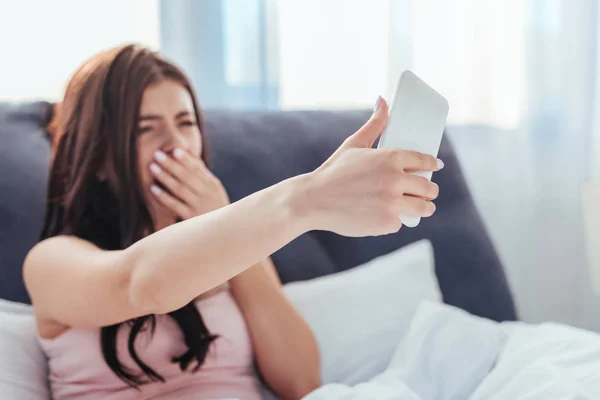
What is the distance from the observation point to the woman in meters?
0.85

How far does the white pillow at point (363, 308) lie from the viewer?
1.09 m

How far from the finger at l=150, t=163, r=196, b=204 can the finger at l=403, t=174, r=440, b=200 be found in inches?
19.1

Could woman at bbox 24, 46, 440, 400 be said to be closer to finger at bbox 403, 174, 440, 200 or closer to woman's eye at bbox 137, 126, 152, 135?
woman's eye at bbox 137, 126, 152, 135

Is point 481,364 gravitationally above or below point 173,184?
below

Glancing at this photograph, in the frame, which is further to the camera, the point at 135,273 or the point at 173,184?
the point at 173,184

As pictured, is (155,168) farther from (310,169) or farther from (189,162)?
(310,169)

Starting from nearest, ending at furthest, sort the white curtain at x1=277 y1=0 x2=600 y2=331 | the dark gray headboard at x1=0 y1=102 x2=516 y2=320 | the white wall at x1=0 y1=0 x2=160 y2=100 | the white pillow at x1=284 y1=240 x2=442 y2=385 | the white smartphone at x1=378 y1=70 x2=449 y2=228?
the white smartphone at x1=378 y1=70 x2=449 y2=228
the white pillow at x1=284 y1=240 x2=442 y2=385
the dark gray headboard at x1=0 y1=102 x2=516 y2=320
the white wall at x1=0 y1=0 x2=160 y2=100
the white curtain at x1=277 y1=0 x2=600 y2=331

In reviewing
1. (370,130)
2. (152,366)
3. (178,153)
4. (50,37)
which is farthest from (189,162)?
(50,37)

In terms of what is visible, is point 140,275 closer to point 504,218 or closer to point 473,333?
point 473,333

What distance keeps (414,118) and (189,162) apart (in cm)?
48

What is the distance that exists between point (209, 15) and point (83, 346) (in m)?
1.03

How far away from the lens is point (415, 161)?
0.62 meters

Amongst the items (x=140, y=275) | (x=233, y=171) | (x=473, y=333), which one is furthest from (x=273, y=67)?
(x=140, y=275)

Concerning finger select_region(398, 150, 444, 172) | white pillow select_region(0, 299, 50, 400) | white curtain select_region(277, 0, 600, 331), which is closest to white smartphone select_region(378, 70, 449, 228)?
finger select_region(398, 150, 444, 172)
